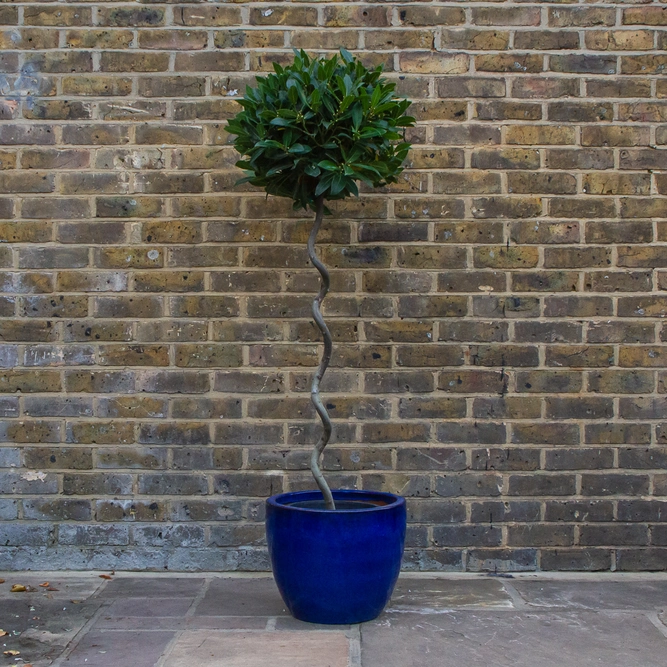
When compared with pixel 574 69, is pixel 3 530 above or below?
below

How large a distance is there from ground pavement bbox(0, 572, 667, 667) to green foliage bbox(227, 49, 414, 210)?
164 centimetres

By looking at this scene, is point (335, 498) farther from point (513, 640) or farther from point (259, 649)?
point (513, 640)

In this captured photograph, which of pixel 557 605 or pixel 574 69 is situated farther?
pixel 574 69

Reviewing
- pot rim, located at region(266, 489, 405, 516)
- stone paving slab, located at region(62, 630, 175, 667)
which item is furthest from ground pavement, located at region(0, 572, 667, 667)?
pot rim, located at region(266, 489, 405, 516)

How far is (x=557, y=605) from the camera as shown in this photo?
11.0 ft

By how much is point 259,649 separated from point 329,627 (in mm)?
322

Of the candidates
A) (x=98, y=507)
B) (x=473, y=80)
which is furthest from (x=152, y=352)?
(x=473, y=80)

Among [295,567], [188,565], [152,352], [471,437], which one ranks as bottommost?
[188,565]

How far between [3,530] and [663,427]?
306 cm

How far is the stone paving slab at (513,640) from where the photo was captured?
2781 mm

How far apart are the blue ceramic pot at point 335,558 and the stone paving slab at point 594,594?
0.72 metres

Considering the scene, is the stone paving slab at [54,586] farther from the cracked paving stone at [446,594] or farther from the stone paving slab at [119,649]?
the cracked paving stone at [446,594]

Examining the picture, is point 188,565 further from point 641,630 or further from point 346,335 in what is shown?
point 641,630

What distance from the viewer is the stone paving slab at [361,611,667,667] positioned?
278 cm
